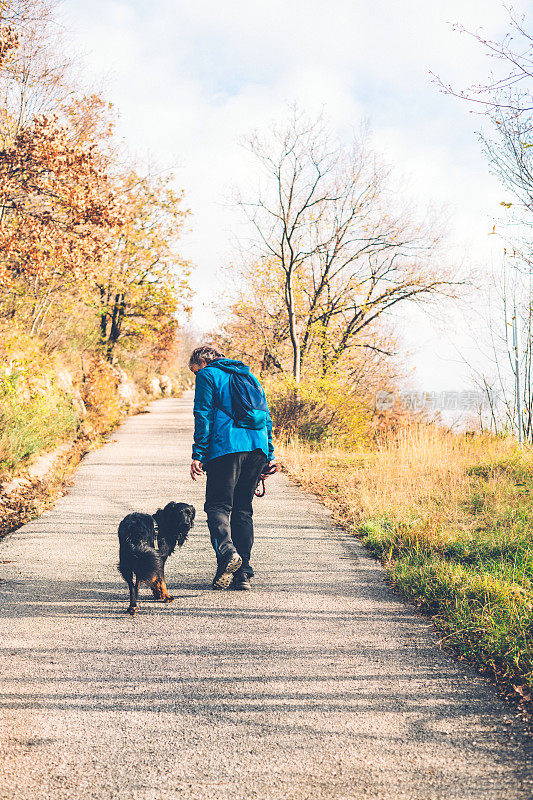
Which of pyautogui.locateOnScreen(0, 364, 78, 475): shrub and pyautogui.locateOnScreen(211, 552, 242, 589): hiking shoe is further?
pyautogui.locateOnScreen(0, 364, 78, 475): shrub

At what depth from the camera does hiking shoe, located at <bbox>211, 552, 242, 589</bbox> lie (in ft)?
16.1

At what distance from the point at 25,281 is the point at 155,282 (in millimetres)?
13907

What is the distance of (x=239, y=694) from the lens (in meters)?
3.34

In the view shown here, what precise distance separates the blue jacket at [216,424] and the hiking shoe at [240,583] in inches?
37.6

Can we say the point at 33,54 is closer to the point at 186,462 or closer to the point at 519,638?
the point at 186,462

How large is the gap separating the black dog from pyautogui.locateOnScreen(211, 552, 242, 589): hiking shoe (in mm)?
381

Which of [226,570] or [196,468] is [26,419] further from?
[226,570]

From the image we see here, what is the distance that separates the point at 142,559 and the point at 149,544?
0.17 m

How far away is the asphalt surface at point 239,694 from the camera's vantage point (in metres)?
2.60

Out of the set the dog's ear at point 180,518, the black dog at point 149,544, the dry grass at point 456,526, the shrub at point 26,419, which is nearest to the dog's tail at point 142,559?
the black dog at point 149,544

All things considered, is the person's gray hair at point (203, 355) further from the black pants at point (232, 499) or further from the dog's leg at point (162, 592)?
the dog's leg at point (162, 592)

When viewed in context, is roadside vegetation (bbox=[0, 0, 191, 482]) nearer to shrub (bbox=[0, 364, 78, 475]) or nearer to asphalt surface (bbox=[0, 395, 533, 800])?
shrub (bbox=[0, 364, 78, 475])

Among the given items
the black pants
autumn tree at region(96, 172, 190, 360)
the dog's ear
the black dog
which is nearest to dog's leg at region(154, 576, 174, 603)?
the black dog

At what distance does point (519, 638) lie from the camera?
3756 millimetres
